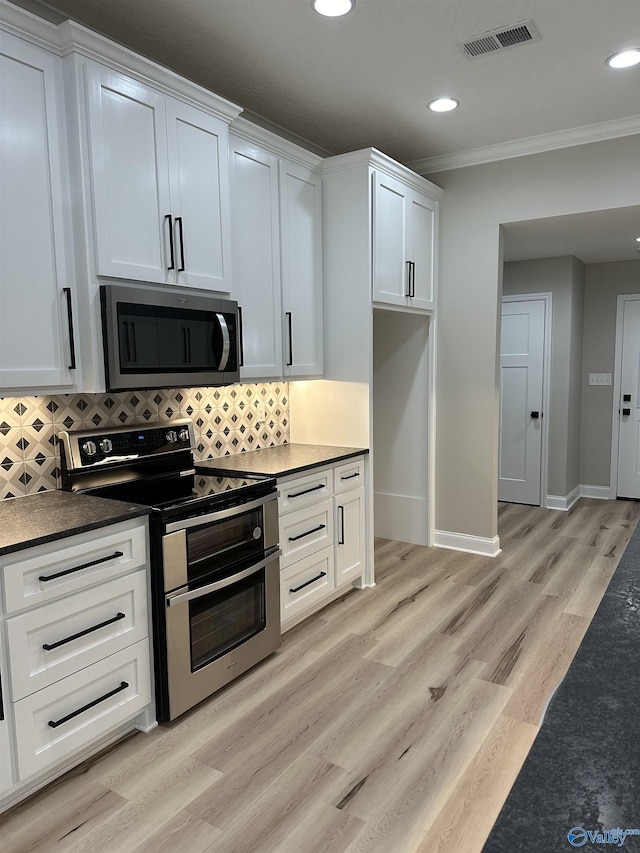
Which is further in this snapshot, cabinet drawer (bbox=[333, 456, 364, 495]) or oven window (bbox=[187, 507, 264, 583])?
cabinet drawer (bbox=[333, 456, 364, 495])

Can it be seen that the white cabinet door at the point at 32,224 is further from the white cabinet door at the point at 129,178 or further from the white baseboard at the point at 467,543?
the white baseboard at the point at 467,543

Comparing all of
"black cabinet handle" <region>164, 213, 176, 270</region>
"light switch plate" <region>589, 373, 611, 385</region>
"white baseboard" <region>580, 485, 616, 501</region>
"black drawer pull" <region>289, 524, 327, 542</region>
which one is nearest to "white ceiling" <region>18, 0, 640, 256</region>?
"black cabinet handle" <region>164, 213, 176, 270</region>

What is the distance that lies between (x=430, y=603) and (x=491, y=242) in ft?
7.97

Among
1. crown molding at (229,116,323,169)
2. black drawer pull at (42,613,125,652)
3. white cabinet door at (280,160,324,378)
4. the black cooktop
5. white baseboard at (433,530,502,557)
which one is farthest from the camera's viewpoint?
white baseboard at (433,530,502,557)

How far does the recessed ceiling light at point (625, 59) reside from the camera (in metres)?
2.72

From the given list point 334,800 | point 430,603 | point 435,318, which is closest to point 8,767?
point 334,800

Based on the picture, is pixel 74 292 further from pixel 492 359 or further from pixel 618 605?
pixel 492 359

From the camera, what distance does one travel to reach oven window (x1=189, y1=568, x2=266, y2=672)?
2400 mm

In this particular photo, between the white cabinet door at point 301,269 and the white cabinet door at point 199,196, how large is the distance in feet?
1.92

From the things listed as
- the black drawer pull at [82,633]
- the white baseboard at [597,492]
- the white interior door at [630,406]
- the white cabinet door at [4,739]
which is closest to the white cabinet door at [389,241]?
the black drawer pull at [82,633]

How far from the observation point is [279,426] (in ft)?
12.5

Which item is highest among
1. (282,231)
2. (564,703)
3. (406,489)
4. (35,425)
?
(282,231)

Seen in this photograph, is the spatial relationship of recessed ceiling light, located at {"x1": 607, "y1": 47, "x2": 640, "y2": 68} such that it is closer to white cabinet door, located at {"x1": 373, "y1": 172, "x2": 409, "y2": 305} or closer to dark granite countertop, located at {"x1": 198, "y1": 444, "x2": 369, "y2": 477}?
white cabinet door, located at {"x1": 373, "y1": 172, "x2": 409, "y2": 305}

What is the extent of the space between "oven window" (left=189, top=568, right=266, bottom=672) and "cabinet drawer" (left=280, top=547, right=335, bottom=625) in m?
0.27
